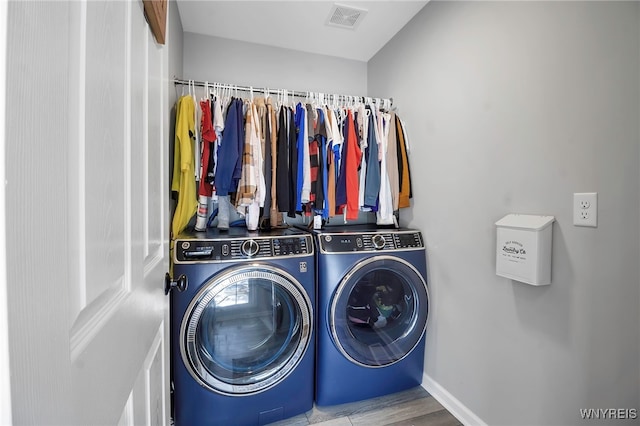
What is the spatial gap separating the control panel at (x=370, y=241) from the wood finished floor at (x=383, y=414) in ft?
3.06

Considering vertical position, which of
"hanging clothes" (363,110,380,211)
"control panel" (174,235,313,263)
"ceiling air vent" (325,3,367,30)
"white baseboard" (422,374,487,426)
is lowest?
"white baseboard" (422,374,487,426)

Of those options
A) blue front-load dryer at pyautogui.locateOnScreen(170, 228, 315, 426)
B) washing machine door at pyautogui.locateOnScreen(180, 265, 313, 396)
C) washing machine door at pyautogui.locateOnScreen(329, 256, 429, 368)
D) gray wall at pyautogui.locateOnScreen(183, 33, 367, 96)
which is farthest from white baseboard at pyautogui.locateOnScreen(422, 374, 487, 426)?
gray wall at pyautogui.locateOnScreen(183, 33, 367, 96)

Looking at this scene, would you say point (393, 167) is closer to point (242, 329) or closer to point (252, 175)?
point (252, 175)

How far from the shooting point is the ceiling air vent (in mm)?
1820

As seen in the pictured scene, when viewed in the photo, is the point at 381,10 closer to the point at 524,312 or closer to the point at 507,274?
the point at 507,274

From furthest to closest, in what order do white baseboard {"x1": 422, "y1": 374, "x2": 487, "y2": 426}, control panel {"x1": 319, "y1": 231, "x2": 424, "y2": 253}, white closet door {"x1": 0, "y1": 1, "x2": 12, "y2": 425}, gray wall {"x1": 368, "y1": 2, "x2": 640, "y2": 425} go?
control panel {"x1": 319, "y1": 231, "x2": 424, "y2": 253} → white baseboard {"x1": 422, "y1": 374, "x2": 487, "y2": 426} → gray wall {"x1": 368, "y1": 2, "x2": 640, "y2": 425} → white closet door {"x1": 0, "y1": 1, "x2": 12, "y2": 425}

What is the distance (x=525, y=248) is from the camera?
118 centimetres

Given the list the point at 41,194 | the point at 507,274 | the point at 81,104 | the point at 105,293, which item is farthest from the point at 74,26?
the point at 507,274

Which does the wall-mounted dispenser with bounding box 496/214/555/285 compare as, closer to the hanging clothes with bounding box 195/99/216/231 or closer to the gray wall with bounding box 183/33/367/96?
the hanging clothes with bounding box 195/99/216/231

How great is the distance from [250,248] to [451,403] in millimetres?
1470

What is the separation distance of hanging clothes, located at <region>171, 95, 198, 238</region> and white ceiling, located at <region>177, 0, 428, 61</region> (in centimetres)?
71

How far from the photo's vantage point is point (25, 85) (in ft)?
0.76

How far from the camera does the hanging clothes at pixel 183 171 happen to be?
1.63 meters

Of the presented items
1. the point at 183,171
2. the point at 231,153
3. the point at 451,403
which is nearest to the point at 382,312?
the point at 451,403
